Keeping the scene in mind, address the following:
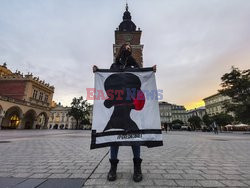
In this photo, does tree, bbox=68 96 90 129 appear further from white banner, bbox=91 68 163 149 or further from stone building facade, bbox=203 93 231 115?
stone building facade, bbox=203 93 231 115

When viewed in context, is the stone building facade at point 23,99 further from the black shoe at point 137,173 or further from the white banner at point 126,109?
the black shoe at point 137,173

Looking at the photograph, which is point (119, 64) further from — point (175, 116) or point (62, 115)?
point (175, 116)

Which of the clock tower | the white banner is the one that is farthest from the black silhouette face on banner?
the clock tower

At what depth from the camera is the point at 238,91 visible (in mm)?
24859

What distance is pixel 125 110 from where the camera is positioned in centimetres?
253

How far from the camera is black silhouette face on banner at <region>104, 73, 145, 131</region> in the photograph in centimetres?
247

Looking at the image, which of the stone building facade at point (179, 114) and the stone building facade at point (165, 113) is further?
the stone building facade at point (179, 114)

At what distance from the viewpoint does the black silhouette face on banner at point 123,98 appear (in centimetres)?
247

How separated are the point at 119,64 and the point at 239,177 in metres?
2.87

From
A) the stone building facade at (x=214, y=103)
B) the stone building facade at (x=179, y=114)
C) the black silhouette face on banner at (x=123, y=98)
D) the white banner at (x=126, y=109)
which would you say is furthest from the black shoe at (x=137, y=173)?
the stone building facade at (x=179, y=114)

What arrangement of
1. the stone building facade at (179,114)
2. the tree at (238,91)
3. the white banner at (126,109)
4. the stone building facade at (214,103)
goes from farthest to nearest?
1. the stone building facade at (179,114)
2. the stone building facade at (214,103)
3. the tree at (238,91)
4. the white banner at (126,109)

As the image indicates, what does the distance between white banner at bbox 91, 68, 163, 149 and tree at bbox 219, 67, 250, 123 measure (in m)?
27.0

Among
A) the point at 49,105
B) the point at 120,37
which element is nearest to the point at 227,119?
the point at 120,37

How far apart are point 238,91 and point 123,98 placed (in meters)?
30.6
